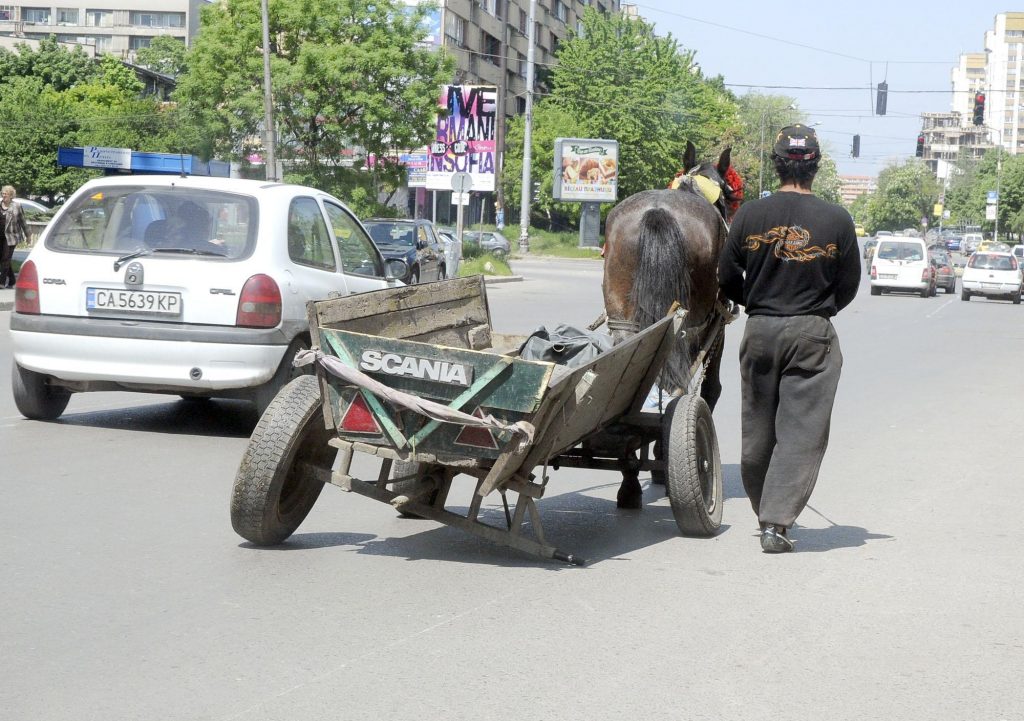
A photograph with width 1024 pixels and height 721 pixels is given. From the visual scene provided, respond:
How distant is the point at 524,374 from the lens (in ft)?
17.8

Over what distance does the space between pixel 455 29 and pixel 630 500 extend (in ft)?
196

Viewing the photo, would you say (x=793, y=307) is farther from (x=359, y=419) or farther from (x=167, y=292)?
(x=167, y=292)

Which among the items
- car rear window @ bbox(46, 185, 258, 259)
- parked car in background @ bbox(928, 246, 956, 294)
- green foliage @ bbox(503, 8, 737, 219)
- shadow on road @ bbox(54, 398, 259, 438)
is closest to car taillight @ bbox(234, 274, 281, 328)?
car rear window @ bbox(46, 185, 258, 259)

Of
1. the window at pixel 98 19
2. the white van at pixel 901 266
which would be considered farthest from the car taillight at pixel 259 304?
the window at pixel 98 19

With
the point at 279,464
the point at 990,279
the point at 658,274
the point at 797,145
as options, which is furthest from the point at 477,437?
the point at 990,279

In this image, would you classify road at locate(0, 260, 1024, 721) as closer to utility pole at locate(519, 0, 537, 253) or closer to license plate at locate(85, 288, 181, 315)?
license plate at locate(85, 288, 181, 315)

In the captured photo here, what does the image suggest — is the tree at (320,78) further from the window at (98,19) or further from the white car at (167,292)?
the window at (98,19)

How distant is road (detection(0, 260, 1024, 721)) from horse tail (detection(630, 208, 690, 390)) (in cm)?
113

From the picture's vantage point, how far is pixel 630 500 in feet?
24.8

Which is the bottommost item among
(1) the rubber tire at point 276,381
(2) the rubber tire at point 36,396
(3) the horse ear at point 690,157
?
(2) the rubber tire at point 36,396

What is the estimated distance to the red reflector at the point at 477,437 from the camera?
218 inches

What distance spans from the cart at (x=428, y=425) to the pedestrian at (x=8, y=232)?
17474 millimetres

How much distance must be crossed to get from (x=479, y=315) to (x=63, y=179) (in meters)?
60.1

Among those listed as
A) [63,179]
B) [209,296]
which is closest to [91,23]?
[63,179]
